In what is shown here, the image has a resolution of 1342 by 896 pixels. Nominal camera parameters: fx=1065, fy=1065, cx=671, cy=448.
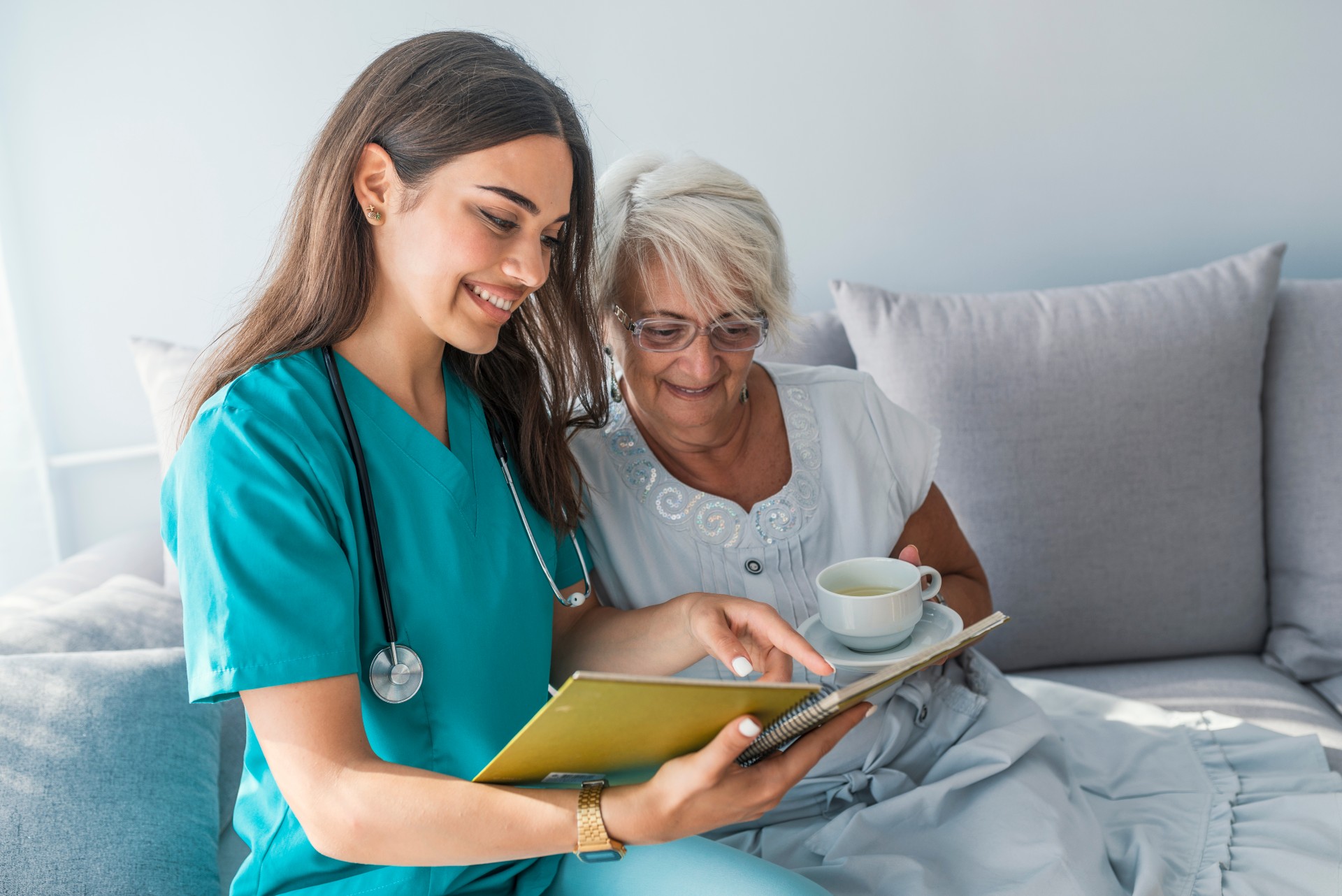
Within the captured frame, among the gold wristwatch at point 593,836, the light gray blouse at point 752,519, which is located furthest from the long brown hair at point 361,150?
the gold wristwatch at point 593,836

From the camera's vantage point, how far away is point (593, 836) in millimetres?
948

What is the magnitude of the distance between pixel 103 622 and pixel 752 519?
3.32 ft

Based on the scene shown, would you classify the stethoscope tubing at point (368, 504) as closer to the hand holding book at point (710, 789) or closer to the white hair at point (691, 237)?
the hand holding book at point (710, 789)

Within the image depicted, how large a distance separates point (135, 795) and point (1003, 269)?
6.09 feet

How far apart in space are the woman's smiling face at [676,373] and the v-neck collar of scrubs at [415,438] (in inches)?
12.9

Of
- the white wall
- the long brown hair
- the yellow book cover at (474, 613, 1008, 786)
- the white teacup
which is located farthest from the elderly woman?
the white wall

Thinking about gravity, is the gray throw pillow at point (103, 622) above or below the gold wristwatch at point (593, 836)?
below

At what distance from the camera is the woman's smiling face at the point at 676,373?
143 centimetres

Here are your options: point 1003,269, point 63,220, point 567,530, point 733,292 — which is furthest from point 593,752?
point 63,220

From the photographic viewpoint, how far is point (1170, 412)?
188 cm

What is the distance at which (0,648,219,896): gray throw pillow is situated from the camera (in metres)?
1.24

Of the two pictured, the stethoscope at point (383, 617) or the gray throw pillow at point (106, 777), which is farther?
the gray throw pillow at point (106, 777)

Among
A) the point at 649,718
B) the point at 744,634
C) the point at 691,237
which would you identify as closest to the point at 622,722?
the point at 649,718

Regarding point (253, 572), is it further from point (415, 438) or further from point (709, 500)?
point (709, 500)
